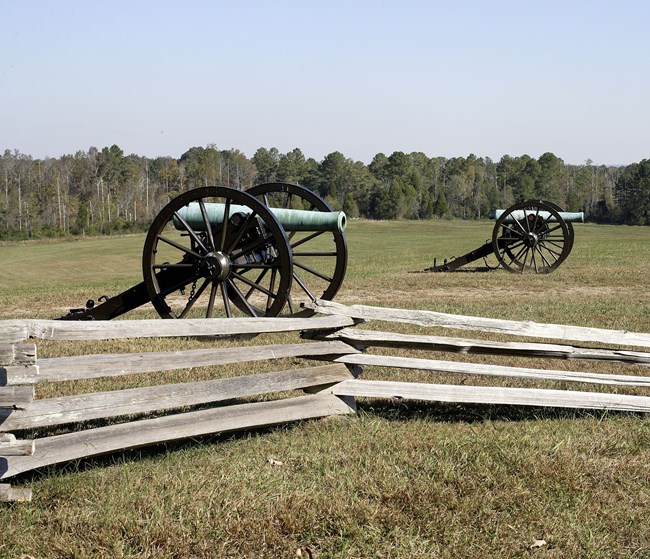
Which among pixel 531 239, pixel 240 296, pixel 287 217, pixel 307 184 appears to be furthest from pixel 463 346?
pixel 307 184

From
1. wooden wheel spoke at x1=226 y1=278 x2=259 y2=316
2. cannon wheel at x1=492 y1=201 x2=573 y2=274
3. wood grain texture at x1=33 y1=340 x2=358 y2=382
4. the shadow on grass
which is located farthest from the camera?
cannon wheel at x1=492 y1=201 x2=573 y2=274

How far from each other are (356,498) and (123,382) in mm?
3303

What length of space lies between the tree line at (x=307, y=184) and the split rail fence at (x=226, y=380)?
66143 mm

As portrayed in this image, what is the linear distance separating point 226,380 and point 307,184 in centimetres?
11771

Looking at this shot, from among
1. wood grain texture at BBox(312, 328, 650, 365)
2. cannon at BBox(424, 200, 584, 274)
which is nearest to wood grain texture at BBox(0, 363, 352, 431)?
wood grain texture at BBox(312, 328, 650, 365)

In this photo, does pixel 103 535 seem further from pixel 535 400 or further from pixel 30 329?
pixel 535 400

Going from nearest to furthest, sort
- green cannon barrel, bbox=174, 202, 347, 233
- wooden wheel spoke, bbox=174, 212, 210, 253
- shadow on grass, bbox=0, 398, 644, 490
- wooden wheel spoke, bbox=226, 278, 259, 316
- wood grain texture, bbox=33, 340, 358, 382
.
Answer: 1. wood grain texture, bbox=33, 340, 358, 382
2. shadow on grass, bbox=0, 398, 644, 490
3. wooden wheel spoke, bbox=226, 278, 259, 316
4. wooden wheel spoke, bbox=174, 212, 210, 253
5. green cannon barrel, bbox=174, 202, 347, 233

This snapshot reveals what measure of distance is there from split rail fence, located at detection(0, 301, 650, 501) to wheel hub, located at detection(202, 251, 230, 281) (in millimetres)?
2743

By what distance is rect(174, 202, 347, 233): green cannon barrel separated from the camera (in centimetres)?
959

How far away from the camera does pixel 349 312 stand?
19.5 ft

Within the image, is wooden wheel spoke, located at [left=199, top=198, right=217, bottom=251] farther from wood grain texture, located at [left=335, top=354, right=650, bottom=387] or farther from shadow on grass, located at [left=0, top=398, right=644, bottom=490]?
wood grain texture, located at [left=335, top=354, right=650, bottom=387]

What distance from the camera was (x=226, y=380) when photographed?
526cm

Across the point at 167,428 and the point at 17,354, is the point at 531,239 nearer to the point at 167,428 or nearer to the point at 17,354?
the point at 167,428

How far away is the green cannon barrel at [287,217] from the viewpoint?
9586mm
